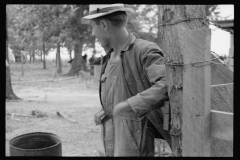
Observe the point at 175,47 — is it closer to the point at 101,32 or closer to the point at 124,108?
the point at 124,108

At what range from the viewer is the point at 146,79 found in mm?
2016

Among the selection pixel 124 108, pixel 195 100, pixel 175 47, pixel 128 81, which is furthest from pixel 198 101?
pixel 128 81

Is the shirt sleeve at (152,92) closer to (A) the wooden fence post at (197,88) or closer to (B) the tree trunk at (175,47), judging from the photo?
(B) the tree trunk at (175,47)

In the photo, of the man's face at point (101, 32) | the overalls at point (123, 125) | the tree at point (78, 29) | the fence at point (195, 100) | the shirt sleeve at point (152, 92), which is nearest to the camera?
the fence at point (195, 100)

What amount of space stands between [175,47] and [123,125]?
2.63 ft

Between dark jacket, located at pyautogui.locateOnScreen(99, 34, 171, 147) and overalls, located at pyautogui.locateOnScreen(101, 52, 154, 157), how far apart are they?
0.07 m

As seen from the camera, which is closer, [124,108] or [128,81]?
[124,108]

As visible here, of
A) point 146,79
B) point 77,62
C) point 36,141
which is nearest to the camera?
point 146,79

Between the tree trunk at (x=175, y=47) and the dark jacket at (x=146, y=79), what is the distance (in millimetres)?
141

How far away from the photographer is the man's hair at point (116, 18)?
82.2 inches

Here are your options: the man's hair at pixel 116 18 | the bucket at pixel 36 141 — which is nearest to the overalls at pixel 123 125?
the man's hair at pixel 116 18

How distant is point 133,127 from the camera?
6.60 ft

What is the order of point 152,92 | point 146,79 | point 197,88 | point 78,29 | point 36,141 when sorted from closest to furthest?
point 197,88 → point 152,92 → point 146,79 → point 36,141 → point 78,29
